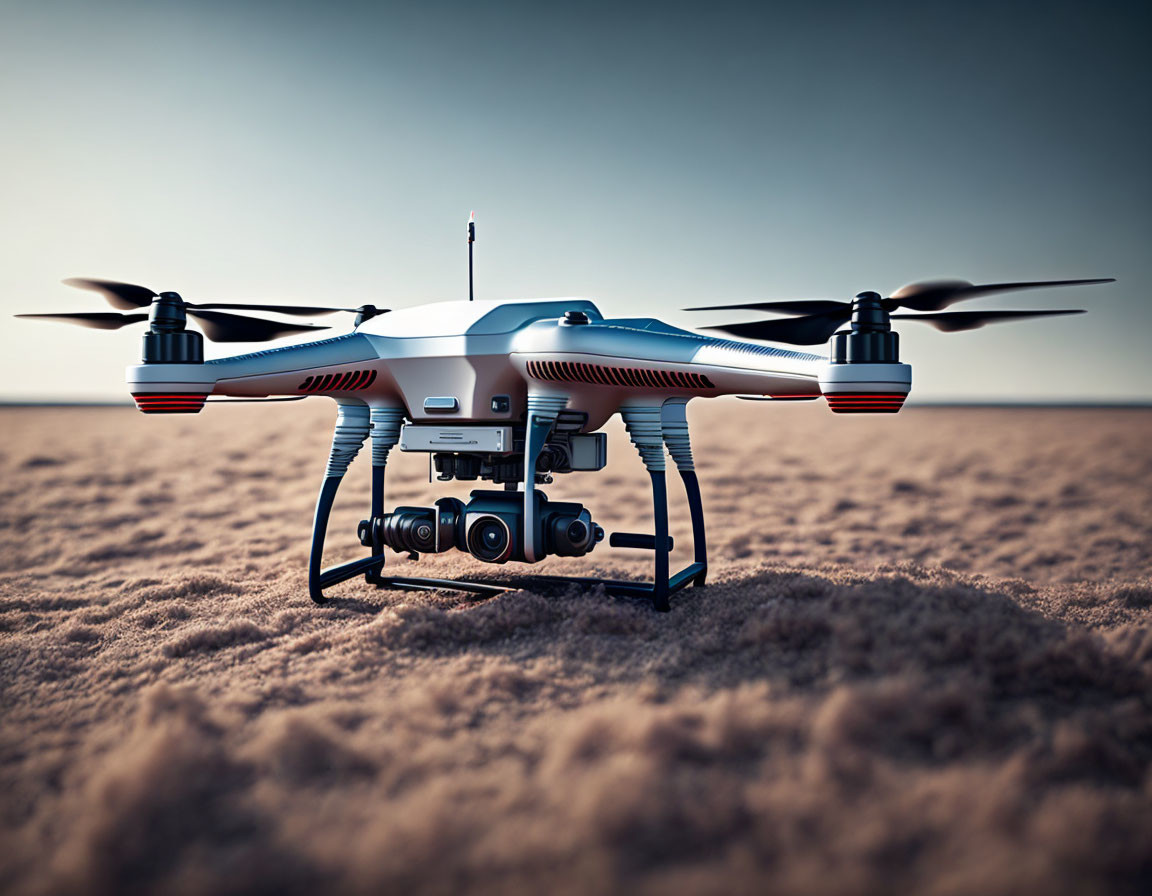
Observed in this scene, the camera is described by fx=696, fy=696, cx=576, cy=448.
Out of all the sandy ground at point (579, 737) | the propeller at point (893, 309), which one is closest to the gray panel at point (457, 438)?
the sandy ground at point (579, 737)

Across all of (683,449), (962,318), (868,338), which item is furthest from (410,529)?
(962,318)

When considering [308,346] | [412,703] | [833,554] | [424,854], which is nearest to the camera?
[424,854]

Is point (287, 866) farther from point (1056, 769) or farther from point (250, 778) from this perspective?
point (1056, 769)

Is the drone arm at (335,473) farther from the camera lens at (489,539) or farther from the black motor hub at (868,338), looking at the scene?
the black motor hub at (868,338)

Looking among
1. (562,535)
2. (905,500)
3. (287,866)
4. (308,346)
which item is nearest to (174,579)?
(308,346)

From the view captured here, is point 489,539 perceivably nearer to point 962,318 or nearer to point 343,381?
point 343,381

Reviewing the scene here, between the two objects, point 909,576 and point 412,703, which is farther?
point 909,576

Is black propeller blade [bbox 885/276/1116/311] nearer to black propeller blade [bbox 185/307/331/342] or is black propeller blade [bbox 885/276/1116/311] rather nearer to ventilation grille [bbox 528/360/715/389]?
ventilation grille [bbox 528/360/715/389]
